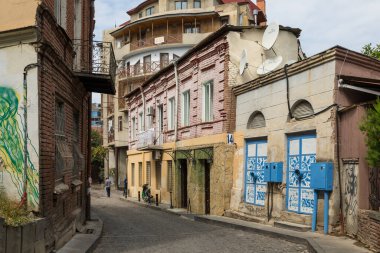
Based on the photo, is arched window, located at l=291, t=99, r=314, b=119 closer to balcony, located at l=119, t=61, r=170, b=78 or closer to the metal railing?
balcony, located at l=119, t=61, r=170, b=78

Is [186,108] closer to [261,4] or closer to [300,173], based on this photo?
[300,173]

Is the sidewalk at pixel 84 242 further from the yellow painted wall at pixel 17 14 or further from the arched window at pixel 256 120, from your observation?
the arched window at pixel 256 120

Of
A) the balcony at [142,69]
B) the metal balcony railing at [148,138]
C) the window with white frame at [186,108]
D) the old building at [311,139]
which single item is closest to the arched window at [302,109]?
the old building at [311,139]

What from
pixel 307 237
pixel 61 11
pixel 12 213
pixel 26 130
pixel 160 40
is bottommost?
pixel 307 237

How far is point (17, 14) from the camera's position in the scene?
7926 millimetres

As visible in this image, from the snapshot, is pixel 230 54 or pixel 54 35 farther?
pixel 230 54

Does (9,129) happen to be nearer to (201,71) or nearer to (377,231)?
(377,231)

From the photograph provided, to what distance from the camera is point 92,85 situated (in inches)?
547

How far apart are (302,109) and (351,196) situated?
312 cm

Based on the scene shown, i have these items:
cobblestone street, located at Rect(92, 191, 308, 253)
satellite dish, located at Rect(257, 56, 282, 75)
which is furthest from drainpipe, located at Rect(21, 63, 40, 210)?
satellite dish, located at Rect(257, 56, 282, 75)

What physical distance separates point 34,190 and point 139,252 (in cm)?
329

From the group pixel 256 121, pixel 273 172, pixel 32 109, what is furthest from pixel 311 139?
pixel 32 109

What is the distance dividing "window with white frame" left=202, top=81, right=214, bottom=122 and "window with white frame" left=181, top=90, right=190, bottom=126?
219 cm

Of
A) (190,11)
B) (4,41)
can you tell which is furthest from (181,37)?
(4,41)
